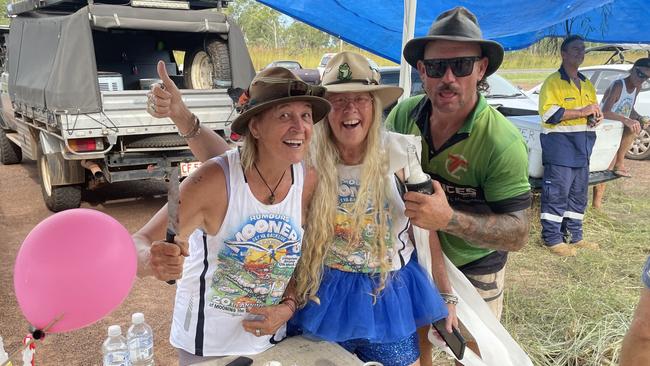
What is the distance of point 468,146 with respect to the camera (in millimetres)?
2154

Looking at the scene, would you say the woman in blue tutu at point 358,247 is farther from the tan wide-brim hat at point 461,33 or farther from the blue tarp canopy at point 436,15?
the blue tarp canopy at point 436,15

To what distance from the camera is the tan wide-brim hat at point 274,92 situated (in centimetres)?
176

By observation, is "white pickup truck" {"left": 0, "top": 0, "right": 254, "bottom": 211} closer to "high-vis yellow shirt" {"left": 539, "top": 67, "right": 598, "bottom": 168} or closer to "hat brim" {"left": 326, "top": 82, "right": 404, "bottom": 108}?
"high-vis yellow shirt" {"left": 539, "top": 67, "right": 598, "bottom": 168}

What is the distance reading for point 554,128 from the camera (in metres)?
5.19

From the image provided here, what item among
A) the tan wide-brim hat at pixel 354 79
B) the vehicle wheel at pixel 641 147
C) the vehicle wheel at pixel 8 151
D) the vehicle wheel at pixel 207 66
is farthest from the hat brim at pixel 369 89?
the vehicle wheel at pixel 641 147

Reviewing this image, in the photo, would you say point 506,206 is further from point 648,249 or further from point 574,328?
point 648,249

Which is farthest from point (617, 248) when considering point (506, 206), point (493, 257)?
point (506, 206)

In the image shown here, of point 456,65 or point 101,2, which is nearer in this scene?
point 456,65

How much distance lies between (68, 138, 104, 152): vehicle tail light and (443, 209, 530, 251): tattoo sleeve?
179 inches

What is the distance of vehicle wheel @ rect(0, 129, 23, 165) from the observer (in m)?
8.81

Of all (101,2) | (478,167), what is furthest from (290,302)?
(101,2)

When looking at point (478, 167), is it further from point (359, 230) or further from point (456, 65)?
point (359, 230)

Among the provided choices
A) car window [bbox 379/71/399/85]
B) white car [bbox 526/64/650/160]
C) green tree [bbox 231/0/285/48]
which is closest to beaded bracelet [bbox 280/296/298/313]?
car window [bbox 379/71/399/85]

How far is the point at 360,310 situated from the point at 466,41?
50.1 inches
